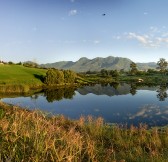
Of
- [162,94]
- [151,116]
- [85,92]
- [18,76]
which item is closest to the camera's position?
[151,116]

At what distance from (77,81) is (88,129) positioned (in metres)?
104

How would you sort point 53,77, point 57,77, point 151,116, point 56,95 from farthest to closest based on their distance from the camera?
point 57,77
point 53,77
point 56,95
point 151,116

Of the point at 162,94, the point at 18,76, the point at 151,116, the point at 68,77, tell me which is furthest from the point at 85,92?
the point at 151,116

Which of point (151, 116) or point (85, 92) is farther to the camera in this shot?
point (85, 92)

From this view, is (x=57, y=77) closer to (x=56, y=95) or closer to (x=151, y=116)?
(x=56, y=95)

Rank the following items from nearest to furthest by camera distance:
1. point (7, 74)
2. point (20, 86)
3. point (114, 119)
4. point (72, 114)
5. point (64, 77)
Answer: point (114, 119) → point (72, 114) → point (20, 86) → point (7, 74) → point (64, 77)

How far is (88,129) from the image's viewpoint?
786 inches

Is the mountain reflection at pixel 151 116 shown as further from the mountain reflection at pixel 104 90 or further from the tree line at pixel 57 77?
the tree line at pixel 57 77

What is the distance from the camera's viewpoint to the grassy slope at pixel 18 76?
9874 cm

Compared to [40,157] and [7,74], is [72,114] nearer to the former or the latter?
[40,157]

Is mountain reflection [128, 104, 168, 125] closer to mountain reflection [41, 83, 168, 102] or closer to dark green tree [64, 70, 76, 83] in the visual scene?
mountain reflection [41, 83, 168, 102]

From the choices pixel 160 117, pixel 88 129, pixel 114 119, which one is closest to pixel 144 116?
pixel 160 117

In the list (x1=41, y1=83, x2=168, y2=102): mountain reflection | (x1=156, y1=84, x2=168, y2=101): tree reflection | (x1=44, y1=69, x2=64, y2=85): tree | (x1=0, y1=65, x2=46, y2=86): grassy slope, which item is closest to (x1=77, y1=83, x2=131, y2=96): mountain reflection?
(x1=41, y1=83, x2=168, y2=102): mountain reflection

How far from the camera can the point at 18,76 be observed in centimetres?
10725
